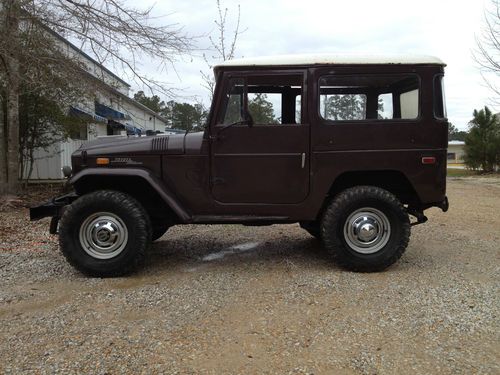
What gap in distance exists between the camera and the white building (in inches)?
430

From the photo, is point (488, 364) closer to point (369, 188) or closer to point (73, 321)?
point (369, 188)

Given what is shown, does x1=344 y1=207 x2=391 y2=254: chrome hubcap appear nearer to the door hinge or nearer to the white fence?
the door hinge

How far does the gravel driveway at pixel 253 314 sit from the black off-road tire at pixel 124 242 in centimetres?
15

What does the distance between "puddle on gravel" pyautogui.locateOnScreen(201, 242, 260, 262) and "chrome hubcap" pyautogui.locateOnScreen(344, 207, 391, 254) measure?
1631 mm

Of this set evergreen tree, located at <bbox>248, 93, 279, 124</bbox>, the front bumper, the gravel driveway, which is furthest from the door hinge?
the front bumper

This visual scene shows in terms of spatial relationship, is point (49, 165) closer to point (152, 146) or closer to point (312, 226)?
point (152, 146)

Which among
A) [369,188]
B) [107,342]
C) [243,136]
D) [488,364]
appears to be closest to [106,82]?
[243,136]

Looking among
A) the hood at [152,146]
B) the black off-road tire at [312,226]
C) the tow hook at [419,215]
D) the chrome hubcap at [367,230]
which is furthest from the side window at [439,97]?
the hood at [152,146]

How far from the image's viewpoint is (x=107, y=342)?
327 centimetres

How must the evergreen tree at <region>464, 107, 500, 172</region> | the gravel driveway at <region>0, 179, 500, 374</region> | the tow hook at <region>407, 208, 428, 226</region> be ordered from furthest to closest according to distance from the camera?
the evergreen tree at <region>464, 107, 500, 172</region> → the tow hook at <region>407, 208, 428, 226</region> → the gravel driveway at <region>0, 179, 500, 374</region>

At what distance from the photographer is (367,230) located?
497cm

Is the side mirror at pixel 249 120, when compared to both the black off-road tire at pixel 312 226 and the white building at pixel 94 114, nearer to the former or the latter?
the black off-road tire at pixel 312 226

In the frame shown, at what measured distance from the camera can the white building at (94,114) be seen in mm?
10930

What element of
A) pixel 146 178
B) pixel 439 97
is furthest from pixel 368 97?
pixel 146 178
